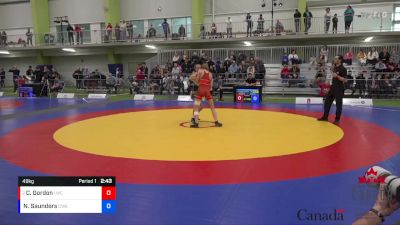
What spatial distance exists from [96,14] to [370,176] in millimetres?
33931

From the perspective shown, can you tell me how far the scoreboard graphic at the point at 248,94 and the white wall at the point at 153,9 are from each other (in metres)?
14.6

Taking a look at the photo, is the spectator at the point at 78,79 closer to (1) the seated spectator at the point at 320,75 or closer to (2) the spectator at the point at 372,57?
(1) the seated spectator at the point at 320,75

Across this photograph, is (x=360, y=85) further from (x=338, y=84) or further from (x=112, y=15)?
(x=112, y=15)

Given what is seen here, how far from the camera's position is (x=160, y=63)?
83.7 feet

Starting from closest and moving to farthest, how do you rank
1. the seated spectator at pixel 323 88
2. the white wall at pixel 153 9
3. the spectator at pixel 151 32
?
the seated spectator at pixel 323 88
the spectator at pixel 151 32
the white wall at pixel 153 9

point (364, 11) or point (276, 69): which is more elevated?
point (364, 11)

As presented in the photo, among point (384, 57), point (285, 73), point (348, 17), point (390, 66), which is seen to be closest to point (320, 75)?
point (285, 73)

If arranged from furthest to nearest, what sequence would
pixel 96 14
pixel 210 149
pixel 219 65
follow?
pixel 96 14
pixel 219 65
pixel 210 149

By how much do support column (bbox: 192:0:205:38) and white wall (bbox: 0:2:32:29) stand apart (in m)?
18.7

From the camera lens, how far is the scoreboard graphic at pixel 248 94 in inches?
685

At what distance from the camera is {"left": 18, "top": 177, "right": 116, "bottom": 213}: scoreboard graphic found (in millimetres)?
3221

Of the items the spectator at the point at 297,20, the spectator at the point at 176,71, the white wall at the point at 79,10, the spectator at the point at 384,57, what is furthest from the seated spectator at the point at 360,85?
the white wall at the point at 79,10

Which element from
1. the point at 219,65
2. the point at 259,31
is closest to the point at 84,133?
the point at 219,65

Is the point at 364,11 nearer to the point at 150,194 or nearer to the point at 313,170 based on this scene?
the point at 313,170
